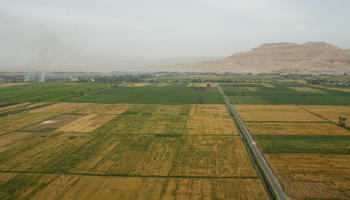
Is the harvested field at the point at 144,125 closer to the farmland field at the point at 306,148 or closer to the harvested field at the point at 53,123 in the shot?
the harvested field at the point at 53,123

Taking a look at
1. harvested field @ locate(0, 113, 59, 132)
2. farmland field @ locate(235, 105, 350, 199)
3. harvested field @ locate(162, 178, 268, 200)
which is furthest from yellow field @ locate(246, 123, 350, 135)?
harvested field @ locate(0, 113, 59, 132)

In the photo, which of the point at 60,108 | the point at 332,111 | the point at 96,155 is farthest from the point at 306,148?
the point at 60,108

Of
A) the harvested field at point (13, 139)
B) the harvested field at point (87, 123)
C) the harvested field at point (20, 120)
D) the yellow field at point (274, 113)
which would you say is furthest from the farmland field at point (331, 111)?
the harvested field at point (20, 120)

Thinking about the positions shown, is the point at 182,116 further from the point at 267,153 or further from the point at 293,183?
the point at 293,183

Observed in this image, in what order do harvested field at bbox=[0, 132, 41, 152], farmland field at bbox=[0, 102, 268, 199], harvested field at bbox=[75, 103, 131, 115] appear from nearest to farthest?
farmland field at bbox=[0, 102, 268, 199] < harvested field at bbox=[0, 132, 41, 152] < harvested field at bbox=[75, 103, 131, 115]

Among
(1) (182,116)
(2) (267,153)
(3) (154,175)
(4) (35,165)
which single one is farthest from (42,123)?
(2) (267,153)

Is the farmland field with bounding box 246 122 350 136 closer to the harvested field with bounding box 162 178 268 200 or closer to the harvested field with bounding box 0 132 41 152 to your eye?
the harvested field with bounding box 162 178 268 200
